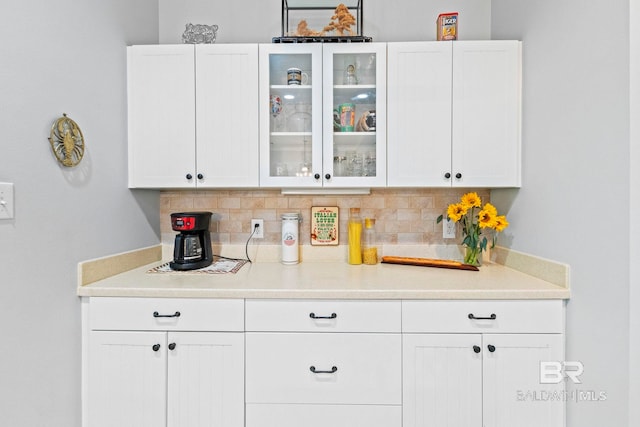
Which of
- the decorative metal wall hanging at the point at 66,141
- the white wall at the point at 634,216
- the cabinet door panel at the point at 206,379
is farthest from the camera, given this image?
the cabinet door panel at the point at 206,379

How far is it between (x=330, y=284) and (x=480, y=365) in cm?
70

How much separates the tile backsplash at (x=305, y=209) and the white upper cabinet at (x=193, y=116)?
1.00ft

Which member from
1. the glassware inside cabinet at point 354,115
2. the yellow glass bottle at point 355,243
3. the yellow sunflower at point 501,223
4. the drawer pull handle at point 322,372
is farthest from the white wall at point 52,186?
the yellow sunflower at point 501,223

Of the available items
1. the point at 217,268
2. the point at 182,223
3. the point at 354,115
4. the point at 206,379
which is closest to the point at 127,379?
the point at 206,379

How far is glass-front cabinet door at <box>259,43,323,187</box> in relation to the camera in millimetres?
1629

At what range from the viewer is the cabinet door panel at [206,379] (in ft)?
4.35

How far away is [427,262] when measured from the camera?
1736 millimetres

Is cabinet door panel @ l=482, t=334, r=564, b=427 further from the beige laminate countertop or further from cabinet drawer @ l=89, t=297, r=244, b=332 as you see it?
cabinet drawer @ l=89, t=297, r=244, b=332

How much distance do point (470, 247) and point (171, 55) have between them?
189cm

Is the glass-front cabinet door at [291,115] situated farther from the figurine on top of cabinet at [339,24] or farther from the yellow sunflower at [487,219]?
the yellow sunflower at [487,219]

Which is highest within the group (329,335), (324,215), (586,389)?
(324,215)

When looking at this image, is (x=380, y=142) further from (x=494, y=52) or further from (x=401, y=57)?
(x=494, y=52)

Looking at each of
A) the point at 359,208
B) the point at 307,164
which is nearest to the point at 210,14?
the point at 307,164

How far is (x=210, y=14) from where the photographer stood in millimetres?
1920
